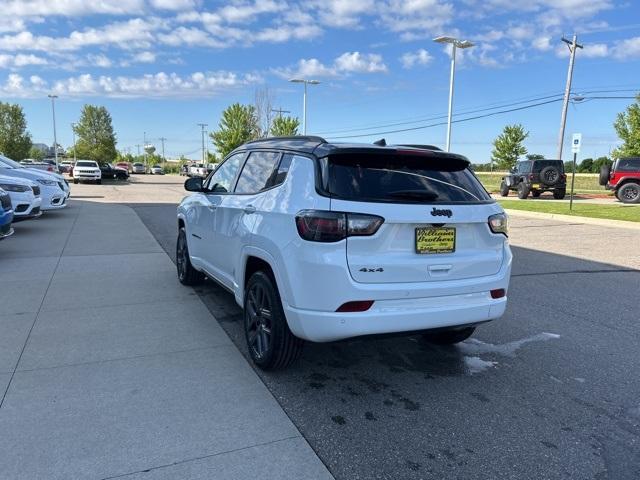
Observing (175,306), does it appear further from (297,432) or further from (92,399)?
(297,432)

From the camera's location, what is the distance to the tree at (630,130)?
2995 centimetres

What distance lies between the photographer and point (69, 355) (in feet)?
13.2

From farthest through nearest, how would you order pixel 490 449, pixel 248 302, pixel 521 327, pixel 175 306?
pixel 175 306 < pixel 521 327 < pixel 248 302 < pixel 490 449

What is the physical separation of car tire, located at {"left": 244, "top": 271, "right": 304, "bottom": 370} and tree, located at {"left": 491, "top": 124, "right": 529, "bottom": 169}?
54231 millimetres

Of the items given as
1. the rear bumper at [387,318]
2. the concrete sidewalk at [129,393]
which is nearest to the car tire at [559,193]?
the concrete sidewalk at [129,393]

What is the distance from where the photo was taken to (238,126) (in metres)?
49.0

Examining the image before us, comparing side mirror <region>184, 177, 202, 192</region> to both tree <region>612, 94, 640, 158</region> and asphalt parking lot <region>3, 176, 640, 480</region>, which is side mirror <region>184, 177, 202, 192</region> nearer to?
asphalt parking lot <region>3, 176, 640, 480</region>

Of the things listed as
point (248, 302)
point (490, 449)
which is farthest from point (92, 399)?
point (490, 449)

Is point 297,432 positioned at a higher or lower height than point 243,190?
lower

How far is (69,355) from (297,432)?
2191mm

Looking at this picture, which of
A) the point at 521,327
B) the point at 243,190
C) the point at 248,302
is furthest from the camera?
the point at 521,327

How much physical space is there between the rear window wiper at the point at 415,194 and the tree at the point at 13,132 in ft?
205

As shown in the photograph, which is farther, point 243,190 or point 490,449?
point 243,190

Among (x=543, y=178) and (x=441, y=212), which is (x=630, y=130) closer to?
(x=543, y=178)
